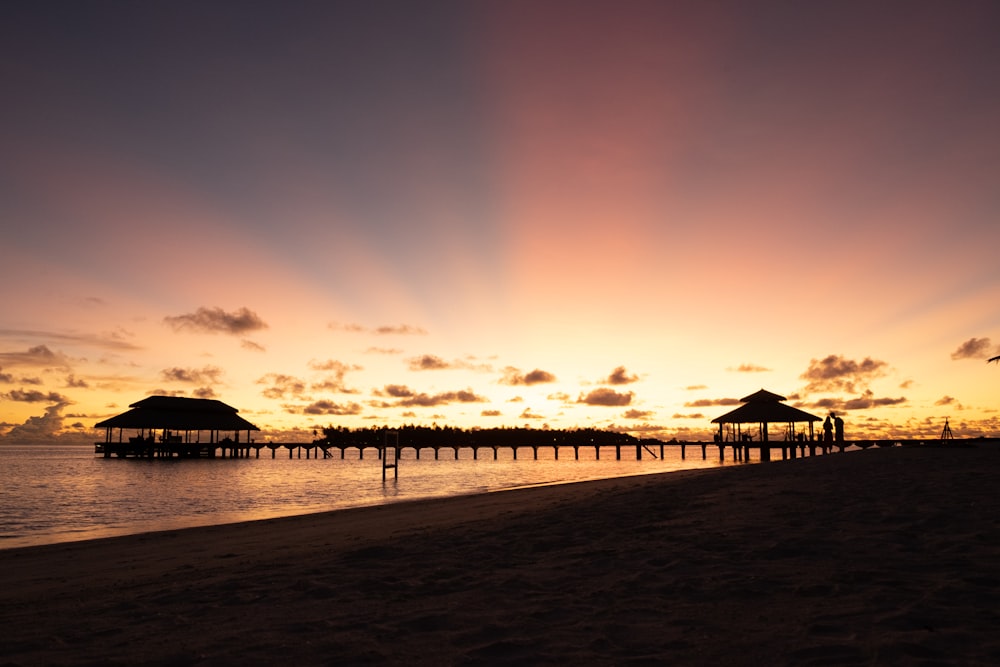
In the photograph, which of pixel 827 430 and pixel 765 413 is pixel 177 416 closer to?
pixel 765 413

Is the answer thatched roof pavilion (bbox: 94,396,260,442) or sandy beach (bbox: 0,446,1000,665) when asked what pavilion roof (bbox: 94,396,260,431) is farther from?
sandy beach (bbox: 0,446,1000,665)

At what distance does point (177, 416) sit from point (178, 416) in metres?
0.14

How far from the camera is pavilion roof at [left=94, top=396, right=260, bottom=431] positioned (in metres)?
77.1

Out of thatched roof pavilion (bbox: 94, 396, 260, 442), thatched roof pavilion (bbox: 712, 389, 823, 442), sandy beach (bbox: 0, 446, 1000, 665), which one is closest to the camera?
sandy beach (bbox: 0, 446, 1000, 665)

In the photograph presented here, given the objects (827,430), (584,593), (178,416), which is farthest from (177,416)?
(584,593)

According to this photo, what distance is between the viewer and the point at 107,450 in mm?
89375

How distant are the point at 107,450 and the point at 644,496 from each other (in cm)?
9500

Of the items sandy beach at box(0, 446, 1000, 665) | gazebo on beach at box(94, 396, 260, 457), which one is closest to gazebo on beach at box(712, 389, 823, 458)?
sandy beach at box(0, 446, 1000, 665)

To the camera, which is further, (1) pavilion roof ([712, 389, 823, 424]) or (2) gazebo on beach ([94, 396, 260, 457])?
(2) gazebo on beach ([94, 396, 260, 457])

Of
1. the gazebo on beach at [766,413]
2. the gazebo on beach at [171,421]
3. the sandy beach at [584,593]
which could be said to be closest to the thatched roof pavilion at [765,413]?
the gazebo on beach at [766,413]

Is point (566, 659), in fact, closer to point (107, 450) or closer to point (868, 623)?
point (868, 623)

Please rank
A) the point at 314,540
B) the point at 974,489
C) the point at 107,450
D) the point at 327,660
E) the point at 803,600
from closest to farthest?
the point at 327,660 < the point at 803,600 < the point at 974,489 < the point at 314,540 < the point at 107,450

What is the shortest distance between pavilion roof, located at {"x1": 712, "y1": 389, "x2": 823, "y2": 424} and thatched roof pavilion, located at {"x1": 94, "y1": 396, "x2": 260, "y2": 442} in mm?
62586

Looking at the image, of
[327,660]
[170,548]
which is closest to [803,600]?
[327,660]
